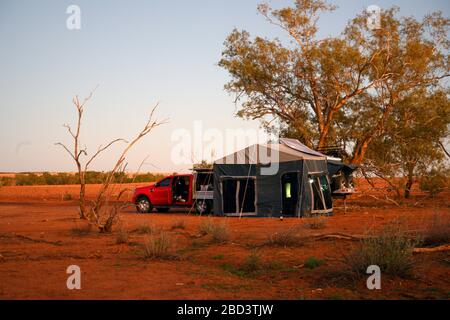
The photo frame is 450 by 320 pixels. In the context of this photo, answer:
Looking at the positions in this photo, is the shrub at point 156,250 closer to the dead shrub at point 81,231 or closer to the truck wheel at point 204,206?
the dead shrub at point 81,231

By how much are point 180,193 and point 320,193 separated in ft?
20.3

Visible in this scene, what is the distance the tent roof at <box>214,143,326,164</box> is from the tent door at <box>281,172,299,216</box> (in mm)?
726

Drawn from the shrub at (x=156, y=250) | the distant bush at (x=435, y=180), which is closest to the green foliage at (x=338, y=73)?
the distant bush at (x=435, y=180)

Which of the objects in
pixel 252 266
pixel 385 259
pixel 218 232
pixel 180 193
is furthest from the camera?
pixel 180 193

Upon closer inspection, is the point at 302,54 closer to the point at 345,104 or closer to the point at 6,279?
the point at 345,104

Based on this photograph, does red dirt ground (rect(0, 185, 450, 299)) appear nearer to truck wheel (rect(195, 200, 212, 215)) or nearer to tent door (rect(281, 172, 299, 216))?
tent door (rect(281, 172, 299, 216))

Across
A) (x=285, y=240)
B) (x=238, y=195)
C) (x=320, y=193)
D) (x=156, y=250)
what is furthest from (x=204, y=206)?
(x=156, y=250)

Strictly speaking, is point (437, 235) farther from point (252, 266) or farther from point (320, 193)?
point (320, 193)

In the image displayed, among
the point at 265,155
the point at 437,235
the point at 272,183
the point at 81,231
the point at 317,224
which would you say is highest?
the point at 265,155

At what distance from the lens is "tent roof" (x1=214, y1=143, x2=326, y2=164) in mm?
19141

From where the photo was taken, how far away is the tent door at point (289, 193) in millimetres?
19217

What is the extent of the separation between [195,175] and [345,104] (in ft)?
32.8

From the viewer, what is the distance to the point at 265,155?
767 inches

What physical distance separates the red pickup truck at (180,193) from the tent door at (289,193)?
302 centimetres
